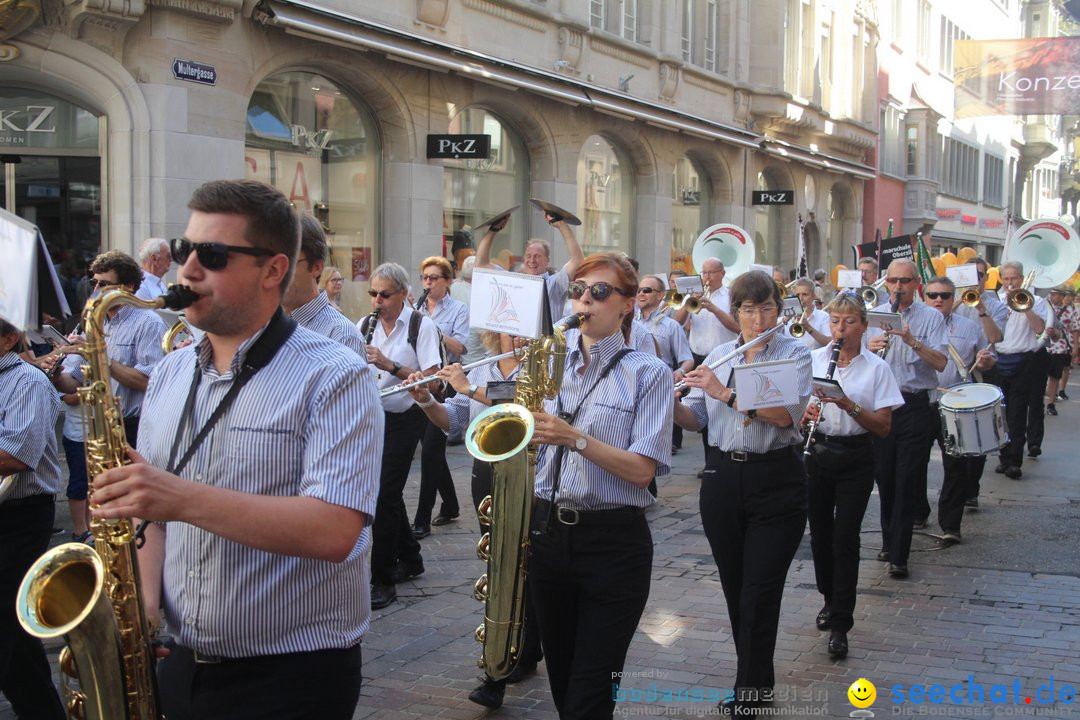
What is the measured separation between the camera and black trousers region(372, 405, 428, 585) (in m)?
6.64

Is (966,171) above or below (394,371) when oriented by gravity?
above

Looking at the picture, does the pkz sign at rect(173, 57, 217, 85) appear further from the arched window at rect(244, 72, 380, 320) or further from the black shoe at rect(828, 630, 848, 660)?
the black shoe at rect(828, 630, 848, 660)

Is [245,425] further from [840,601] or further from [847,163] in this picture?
[847,163]

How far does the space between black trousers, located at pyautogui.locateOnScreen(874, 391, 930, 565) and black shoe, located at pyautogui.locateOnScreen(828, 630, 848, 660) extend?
1.81 m

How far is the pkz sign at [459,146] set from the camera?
15.4m

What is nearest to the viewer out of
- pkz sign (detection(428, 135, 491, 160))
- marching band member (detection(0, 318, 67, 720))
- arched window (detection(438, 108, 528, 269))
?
marching band member (detection(0, 318, 67, 720))

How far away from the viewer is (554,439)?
3.88 meters

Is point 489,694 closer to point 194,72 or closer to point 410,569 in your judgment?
point 410,569

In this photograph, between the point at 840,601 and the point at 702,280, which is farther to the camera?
the point at 702,280

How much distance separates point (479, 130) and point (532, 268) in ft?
31.1

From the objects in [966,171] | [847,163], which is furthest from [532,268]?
[966,171]

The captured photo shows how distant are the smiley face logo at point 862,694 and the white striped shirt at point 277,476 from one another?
10.6 ft

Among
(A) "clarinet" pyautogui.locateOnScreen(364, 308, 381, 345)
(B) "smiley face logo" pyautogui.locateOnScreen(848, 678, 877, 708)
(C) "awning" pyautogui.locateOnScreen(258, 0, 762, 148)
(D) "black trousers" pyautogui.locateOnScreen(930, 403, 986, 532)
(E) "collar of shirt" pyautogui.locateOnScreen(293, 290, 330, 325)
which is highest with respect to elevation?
(C) "awning" pyautogui.locateOnScreen(258, 0, 762, 148)

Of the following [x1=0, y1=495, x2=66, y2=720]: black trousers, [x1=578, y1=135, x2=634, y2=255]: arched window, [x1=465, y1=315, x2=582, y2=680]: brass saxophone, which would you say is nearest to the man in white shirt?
[x1=0, y1=495, x2=66, y2=720]: black trousers
